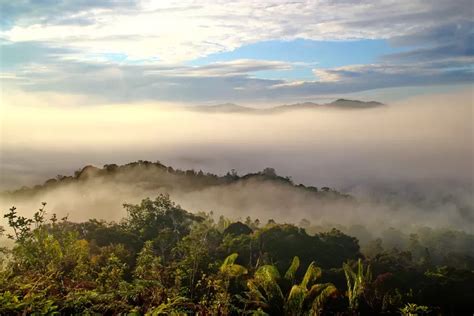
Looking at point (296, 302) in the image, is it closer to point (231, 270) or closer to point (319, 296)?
point (319, 296)

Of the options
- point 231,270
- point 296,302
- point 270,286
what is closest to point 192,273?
point 231,270

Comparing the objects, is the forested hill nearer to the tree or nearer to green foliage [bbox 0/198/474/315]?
green foliage [bbox 0/198/474/315]

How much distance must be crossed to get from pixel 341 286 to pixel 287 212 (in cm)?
2583

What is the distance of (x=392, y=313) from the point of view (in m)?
7.46

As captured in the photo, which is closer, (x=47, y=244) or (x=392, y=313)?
(x=47, y=244)

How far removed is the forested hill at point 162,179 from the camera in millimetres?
30250

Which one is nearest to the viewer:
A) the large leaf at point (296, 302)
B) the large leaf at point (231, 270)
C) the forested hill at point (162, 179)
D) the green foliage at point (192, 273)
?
the green foliage at point (192, 273)

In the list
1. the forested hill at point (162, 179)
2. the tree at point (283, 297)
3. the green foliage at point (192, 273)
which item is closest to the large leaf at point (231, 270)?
the green foliage at point (192, 273)

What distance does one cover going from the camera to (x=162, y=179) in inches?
1325

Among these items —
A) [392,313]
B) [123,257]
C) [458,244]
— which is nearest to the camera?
[392,313]

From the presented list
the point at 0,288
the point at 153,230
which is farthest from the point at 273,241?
the point at 0,288

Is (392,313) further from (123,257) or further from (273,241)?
(273,241)

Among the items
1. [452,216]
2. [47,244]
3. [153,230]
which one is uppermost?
[47,244]

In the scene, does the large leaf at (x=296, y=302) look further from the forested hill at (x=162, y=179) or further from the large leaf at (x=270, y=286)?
the forested hill at (x=162, y=179)
